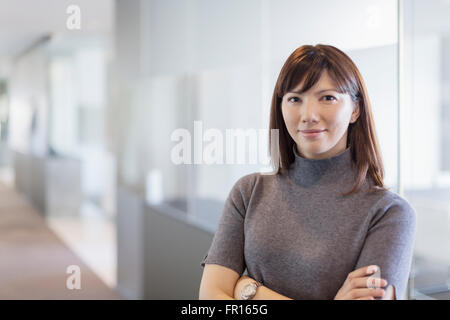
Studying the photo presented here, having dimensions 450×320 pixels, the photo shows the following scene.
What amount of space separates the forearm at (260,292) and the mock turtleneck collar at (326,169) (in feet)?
0.75

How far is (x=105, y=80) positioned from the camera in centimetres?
614

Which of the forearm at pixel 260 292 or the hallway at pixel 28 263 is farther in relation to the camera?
the hallway at pixel 28 263

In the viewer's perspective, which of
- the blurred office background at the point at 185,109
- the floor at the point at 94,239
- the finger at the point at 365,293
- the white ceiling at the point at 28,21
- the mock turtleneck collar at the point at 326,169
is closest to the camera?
the finger at the point at 365,293

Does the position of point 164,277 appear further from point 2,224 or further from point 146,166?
point 2,224

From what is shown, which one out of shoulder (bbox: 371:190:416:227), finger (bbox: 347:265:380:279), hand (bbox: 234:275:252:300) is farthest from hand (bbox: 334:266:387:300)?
hand (bbox: 234:275:252:300)

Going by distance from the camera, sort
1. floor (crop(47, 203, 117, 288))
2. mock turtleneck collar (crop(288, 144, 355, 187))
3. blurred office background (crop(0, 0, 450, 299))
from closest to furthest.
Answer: mock turtleneck collar (crop(288, 144, 355, 187)) → blurred office background (crop(0, 0, 450, 299)) → floor (crop(47, 203, 117, 288))

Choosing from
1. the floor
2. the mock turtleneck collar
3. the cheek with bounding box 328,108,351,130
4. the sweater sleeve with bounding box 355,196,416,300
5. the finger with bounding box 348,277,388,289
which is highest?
the cheek with bounding box 328,108,351,130

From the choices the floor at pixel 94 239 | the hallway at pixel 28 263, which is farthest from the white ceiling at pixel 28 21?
the floor at pixel 94 239

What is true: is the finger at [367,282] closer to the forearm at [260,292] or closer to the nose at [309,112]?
the forearm at [260,292]

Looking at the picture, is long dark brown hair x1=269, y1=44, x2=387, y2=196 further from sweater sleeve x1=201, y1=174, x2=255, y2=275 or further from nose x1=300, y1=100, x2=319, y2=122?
sweater sleeve x1=201, y1=174, x2=255, y2=275

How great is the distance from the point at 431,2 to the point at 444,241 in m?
0.53

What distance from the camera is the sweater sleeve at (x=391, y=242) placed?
34.4 inches

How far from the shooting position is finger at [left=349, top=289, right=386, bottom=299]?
34.2 inches

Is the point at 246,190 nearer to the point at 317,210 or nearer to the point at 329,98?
the point at 317,210
